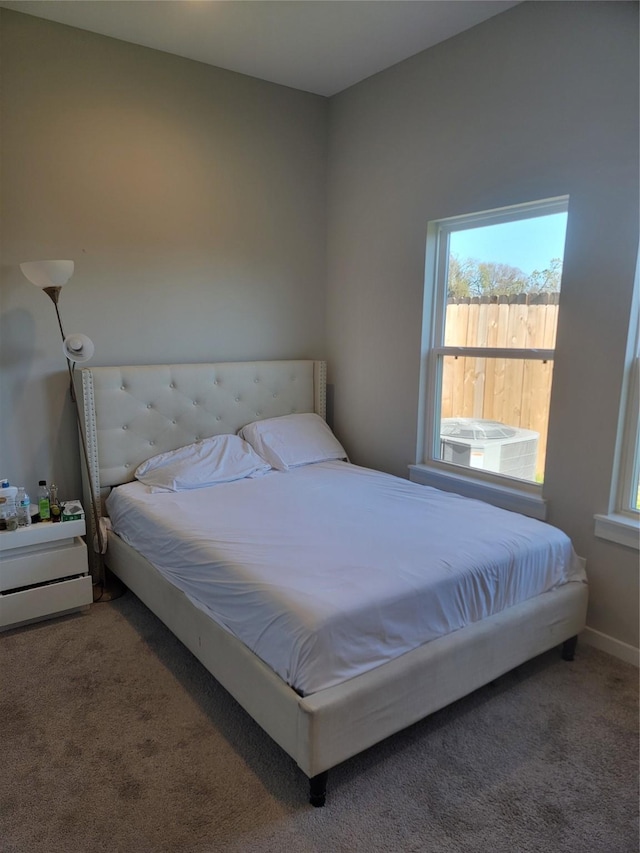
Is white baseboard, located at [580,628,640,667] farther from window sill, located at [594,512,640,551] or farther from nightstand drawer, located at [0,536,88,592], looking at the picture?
nightstand drawer, located at [0,536,88,592]

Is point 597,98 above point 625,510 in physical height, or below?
above

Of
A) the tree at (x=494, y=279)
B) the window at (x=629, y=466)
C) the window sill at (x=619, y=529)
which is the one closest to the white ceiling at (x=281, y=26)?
the tree at (x=494, y=279)

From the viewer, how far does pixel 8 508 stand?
8.63 feet

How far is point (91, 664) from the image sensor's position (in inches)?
93.7

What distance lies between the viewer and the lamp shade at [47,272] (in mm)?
2588

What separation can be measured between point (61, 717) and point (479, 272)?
9.48 ft

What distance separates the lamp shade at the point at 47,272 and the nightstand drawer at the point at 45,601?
4.85 feet

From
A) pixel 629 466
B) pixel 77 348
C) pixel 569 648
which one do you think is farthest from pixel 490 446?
pixel 77 348

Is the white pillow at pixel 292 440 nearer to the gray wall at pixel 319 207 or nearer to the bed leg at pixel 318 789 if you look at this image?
the gray wall at pixel 319 207

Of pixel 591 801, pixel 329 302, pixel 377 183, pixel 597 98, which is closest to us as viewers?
pixel 591 801

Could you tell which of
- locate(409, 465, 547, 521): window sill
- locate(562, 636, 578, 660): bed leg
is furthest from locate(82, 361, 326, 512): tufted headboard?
locate(562, 636, 578, 660): bed leg

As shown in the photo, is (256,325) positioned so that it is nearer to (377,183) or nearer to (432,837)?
(377,183)

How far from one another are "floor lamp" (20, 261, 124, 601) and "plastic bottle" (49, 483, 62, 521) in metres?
0.18

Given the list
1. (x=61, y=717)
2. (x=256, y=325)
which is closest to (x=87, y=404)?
(x=256, y=325)
